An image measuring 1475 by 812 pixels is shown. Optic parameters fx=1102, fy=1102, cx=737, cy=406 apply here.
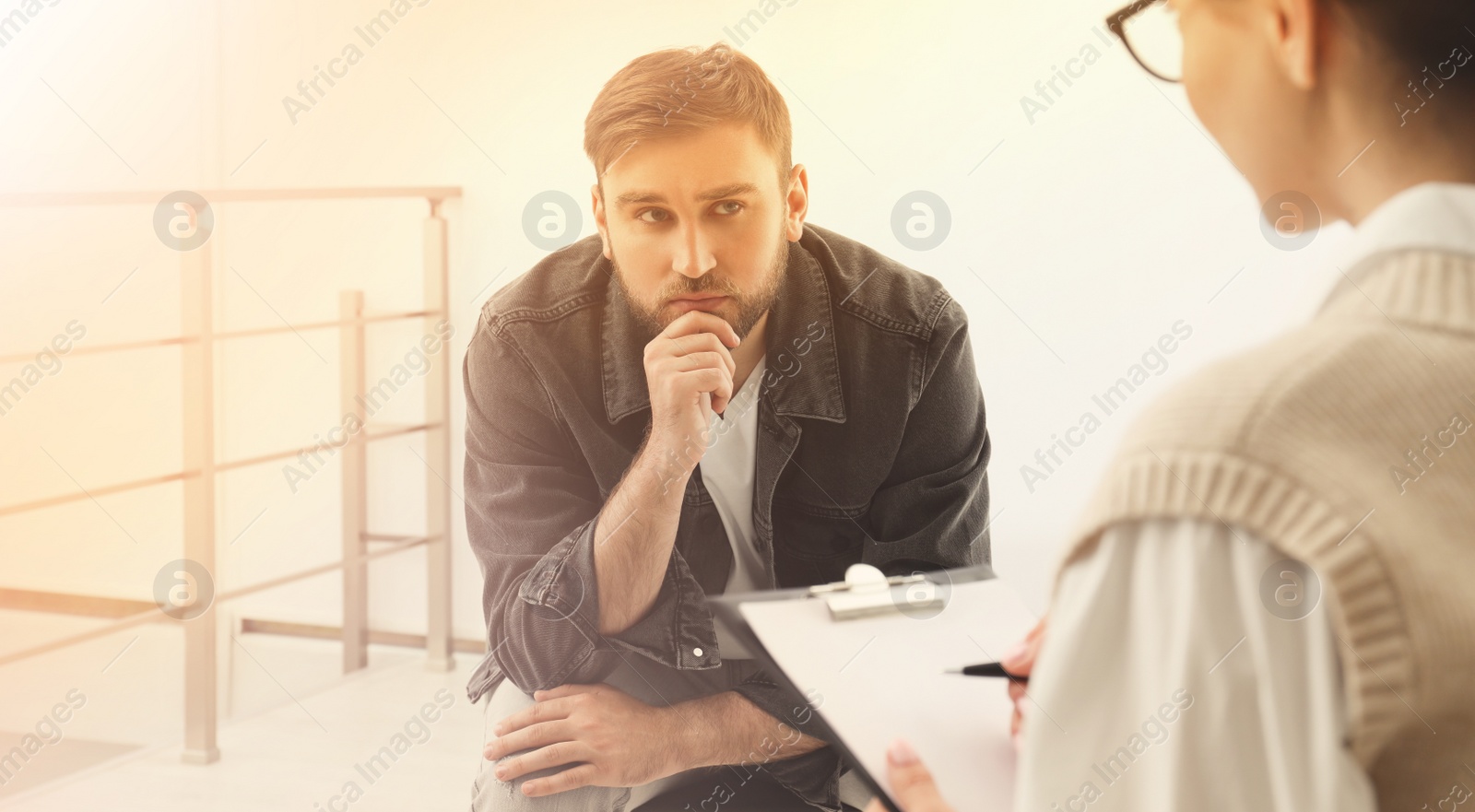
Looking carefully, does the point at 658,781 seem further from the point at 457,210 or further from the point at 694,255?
the point at 457,210

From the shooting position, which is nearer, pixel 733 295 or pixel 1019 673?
pixel 1019 673

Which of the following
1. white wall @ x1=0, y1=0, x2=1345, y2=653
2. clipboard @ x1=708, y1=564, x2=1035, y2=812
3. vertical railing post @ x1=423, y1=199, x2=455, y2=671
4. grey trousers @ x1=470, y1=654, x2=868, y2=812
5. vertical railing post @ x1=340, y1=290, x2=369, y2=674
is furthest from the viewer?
vertical railing post @ x1=340, y1=290, x2=369, y2=674

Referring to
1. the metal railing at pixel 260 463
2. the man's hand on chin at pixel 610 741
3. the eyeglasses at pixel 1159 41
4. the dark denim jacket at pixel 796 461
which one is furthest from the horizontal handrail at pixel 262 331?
the eyeglasses at pixel 1159 41

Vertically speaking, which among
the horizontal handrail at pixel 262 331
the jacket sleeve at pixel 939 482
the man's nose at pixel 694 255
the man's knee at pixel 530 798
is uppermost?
the horizontal handrail at pixel 262 331

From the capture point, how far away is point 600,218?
1.40m

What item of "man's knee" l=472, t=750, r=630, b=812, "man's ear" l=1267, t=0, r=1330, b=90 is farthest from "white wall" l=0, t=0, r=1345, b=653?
"man's ear" l=1267, t=0, r=1330, b=90

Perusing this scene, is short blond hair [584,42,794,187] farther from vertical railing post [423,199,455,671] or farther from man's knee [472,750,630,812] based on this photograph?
man's knee [472,750,630,812]

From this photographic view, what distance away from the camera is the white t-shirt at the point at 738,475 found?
135cm

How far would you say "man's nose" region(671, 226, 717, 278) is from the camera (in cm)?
130

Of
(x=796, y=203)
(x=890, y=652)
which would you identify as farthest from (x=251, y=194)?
(x=890, y=652)

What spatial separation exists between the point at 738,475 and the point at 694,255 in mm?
273

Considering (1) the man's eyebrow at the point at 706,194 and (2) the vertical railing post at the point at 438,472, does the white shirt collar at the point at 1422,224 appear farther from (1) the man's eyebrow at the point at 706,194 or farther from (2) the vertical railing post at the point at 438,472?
(2) the vertical railing post at the point at 438,472

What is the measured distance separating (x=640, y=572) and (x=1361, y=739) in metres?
1.01

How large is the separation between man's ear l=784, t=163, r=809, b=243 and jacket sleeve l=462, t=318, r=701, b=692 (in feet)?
1.21
